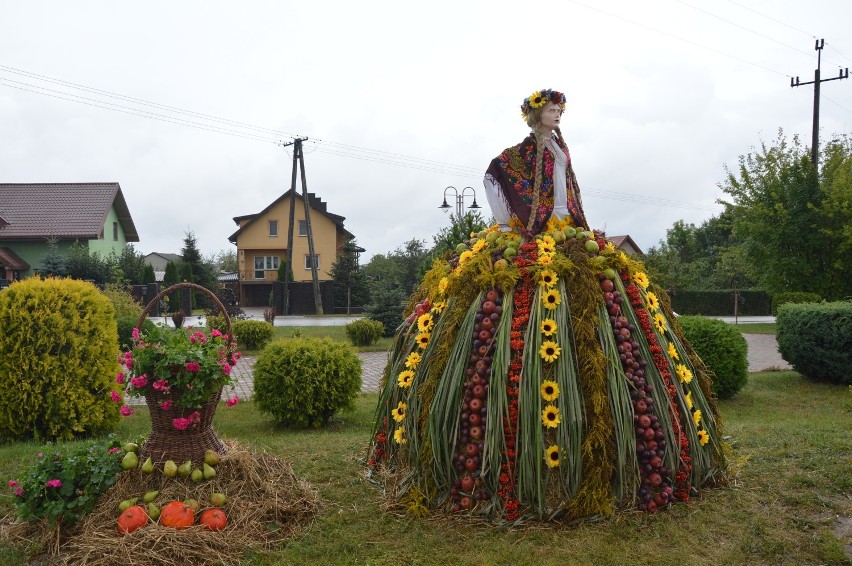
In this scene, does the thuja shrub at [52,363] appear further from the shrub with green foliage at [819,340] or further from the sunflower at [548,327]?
the shrub with green foliage at [819,340]

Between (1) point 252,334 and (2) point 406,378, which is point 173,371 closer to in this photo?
(2) point 406,378

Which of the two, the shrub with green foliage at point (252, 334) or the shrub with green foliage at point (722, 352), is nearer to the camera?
the shrub with green foliage at point (722, 352)

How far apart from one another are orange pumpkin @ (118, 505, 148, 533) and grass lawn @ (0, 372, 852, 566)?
2.12ft

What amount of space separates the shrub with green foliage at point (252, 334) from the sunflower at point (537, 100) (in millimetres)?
14130

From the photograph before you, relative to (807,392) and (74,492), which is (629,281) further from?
(807,392)

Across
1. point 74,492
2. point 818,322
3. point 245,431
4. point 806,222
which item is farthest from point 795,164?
point 74,492

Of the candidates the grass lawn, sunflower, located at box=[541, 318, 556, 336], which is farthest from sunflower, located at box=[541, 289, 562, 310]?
the grass lawn

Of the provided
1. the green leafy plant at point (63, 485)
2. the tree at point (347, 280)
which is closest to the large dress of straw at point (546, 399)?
the green leafy plant at point (63, 485)

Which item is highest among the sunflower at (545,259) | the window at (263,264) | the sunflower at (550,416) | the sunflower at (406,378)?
the window at (263,264)

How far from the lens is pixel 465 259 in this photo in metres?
5.05

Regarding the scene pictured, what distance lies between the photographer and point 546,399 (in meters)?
4.17

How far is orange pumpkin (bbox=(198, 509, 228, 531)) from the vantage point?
4004mm

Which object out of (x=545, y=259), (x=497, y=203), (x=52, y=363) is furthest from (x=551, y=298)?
(x=52, y=363)

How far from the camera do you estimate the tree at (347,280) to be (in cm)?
4041
